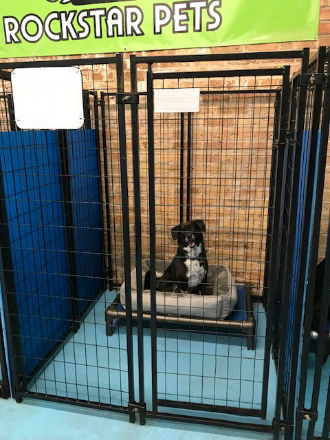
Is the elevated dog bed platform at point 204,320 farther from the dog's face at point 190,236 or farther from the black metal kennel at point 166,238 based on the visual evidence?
the dog's face at point 190,236

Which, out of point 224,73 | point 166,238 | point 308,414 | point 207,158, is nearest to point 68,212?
point 166,238

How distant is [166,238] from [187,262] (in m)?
0.69

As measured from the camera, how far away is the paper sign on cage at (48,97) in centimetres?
166

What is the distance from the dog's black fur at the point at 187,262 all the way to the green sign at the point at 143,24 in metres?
1.48

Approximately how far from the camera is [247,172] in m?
3.08

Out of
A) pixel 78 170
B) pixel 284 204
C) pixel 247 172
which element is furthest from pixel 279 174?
pixel 78 170

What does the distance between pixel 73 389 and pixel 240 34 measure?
2.83m

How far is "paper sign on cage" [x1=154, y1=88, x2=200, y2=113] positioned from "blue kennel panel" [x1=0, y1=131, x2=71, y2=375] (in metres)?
0.86

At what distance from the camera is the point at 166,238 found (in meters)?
3.40

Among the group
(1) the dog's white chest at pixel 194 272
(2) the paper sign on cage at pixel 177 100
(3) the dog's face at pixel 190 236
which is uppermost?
(2) the paper sign on cage at pixel 177 100

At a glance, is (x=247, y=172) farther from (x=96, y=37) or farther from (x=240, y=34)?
(x=96, y=37)

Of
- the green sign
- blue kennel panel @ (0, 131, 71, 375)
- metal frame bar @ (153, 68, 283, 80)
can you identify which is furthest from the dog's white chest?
the green sign

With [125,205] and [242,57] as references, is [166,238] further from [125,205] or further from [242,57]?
[242,57]

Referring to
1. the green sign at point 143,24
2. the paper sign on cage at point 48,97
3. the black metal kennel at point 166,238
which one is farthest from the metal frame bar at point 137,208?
the green sign at point 143,24
